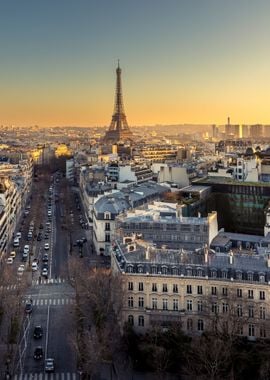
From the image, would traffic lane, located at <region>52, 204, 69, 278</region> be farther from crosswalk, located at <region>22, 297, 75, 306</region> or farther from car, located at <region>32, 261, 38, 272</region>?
crosswalk, located at <region>22, 297, 75, 306</region>

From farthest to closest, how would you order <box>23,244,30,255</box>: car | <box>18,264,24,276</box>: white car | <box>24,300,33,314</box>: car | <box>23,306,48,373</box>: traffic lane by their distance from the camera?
1. <box>23,244,30,255</box>: car
2. <box>18,264,24,276</box>: white car
3. <box>24,300,33,314</box>: car
4. <box>23,306,48,373</box>: traffic lane

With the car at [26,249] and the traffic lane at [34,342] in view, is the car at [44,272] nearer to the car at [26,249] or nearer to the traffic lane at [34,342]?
the car at [26,249]

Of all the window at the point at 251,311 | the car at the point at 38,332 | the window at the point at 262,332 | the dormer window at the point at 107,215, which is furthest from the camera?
the dormer window at the point at 107,215

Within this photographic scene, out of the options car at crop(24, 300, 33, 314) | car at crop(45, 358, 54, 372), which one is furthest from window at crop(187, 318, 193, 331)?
car at crop(24, 300, 33, 314)

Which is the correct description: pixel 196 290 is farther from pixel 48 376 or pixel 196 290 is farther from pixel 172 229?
pixel 48 376

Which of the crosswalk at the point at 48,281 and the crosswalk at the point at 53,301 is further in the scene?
the crosswalk at the point at 48,281

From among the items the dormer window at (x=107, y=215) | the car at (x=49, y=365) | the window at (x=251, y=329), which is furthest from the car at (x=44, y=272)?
the window at (x=251, y=329)

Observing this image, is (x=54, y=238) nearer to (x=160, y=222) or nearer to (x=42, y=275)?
(x=42, y=275)
